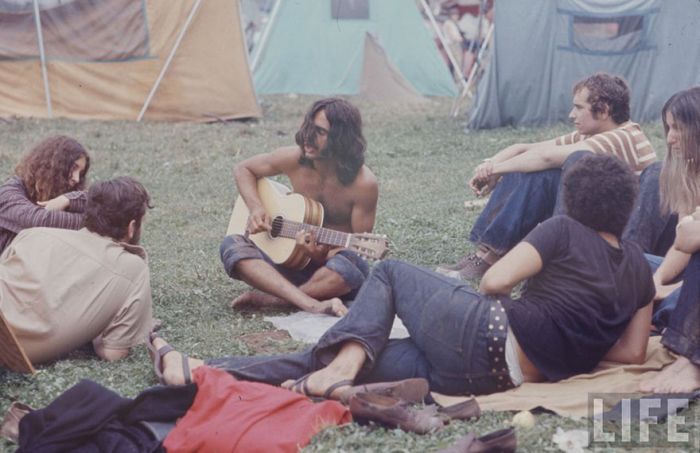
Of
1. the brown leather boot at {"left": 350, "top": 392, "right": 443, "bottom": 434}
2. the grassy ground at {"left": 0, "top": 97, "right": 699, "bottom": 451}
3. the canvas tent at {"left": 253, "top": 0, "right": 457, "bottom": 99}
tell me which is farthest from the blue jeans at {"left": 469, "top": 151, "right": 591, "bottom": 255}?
the canvas tent at {"left": 253, "top": 0, "right": 457, "bottom": 99}

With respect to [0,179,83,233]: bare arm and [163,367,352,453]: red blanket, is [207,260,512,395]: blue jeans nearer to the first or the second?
[163,367,352,453]: red blanket

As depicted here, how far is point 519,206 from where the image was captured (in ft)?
20.3

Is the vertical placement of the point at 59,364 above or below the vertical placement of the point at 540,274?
below

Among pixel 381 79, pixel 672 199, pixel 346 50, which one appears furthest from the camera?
pixel 346 50

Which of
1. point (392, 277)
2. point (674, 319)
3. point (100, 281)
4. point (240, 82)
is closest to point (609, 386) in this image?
point (674, 319)

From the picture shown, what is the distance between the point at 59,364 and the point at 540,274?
2.30m

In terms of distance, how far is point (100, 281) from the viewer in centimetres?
489

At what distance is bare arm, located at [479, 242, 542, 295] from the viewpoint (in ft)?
12.9

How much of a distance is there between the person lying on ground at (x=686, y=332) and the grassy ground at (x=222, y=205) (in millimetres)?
428

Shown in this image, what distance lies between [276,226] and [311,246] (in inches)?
12.1

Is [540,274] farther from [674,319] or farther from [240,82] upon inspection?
[240,82]

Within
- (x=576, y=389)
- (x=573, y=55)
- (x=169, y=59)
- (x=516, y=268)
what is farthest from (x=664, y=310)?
(x=169, y=59)

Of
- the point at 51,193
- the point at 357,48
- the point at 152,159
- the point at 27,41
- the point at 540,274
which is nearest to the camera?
the point at 540,274

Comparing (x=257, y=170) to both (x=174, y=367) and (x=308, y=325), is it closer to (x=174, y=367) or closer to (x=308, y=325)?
(x=308, y=325)
